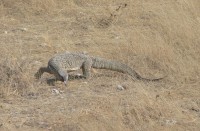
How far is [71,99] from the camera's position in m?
7.21

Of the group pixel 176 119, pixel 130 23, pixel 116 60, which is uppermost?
pixel 130 23

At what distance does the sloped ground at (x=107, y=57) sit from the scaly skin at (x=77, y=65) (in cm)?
11

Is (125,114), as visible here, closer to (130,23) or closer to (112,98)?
(112,98)

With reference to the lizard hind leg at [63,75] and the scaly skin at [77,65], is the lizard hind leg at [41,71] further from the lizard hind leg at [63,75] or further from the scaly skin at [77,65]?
the lizard hind leg at [63,75]

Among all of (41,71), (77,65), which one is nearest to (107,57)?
(77,65)

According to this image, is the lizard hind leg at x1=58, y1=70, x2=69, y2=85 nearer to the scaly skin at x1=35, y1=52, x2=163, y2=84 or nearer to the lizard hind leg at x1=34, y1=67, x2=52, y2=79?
the scaly skin at x1=35, y1=52, x2=163, y2=84

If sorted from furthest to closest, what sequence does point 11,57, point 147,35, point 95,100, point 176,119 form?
point 147,35
point 11,57
point 95,100
point 176,119

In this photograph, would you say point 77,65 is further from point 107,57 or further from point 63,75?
point 107,57

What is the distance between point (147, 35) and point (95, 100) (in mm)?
2870

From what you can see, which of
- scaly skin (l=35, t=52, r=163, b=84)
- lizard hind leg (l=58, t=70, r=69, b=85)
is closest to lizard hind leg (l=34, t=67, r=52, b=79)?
scaly skin (l=35, t=52, r=163, b=84)

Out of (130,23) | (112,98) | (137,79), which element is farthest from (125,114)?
(130,23)

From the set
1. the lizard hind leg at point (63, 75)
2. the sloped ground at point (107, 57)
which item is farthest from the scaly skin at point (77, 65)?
the sloped ground at point (107, 57)

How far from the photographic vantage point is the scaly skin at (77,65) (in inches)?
308

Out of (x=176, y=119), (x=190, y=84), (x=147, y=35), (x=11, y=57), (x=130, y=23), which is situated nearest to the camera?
(x=176, y=119)
